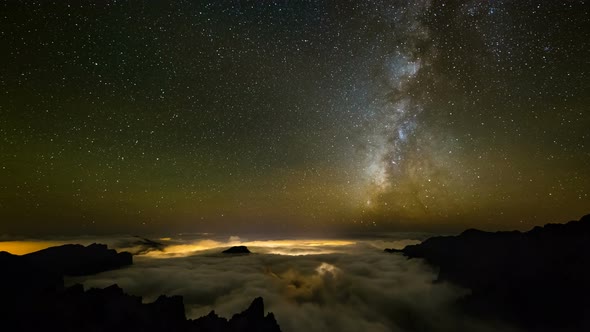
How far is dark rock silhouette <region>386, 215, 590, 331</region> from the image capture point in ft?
80.7

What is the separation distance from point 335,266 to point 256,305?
5125 cm

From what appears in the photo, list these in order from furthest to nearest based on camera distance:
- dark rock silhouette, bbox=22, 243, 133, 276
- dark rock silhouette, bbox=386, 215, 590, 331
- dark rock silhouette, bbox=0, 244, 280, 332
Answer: dark rock silhouette, bbox=22, 243, 133, 276 → dark rock silhouette, bbox=386, 215, 590, 331 → dark rock silhouette, bbox=0, 244, 280, 332

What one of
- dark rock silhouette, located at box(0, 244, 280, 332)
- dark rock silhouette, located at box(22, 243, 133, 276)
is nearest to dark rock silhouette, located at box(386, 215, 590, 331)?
dark rock silhouette, located at box(0, 244, 280, 332)

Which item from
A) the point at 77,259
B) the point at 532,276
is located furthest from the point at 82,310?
the point at 532,276

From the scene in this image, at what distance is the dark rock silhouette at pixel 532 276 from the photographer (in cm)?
2459

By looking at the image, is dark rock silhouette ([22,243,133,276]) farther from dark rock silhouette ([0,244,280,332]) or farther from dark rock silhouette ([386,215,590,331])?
dark rock silhouette ([386,215,590,331])

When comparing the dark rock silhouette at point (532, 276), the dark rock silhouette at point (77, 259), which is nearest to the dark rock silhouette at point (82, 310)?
the dark rock silhouette at point (77, 259)

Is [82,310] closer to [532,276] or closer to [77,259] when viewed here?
[77,259]

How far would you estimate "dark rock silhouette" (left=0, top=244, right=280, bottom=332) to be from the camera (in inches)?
559

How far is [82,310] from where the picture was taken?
15633 mm

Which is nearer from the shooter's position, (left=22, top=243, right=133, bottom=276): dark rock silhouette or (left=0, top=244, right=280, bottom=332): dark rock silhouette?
(left=0, top=244, right=280, bottom=332): dark rock silhouette

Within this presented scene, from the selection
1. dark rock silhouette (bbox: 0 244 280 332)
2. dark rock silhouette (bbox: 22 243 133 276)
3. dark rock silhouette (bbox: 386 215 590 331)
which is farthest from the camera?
dark rock silhouette (bbox: 22 243 133 276)

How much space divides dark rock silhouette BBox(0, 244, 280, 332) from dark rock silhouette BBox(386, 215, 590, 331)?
25.4m

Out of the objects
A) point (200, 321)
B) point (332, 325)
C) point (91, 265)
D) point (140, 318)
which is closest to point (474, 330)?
point (332, 325)
